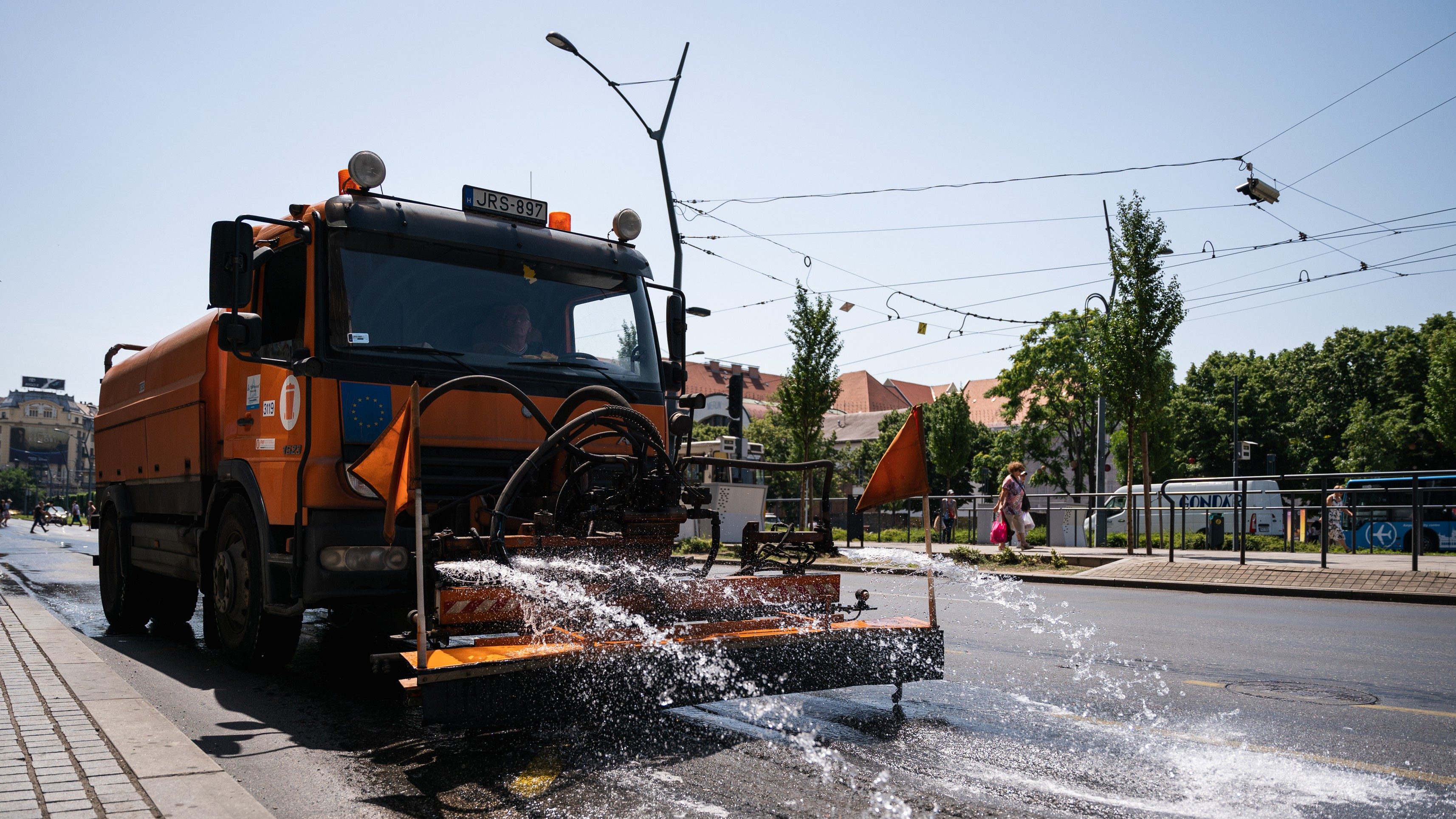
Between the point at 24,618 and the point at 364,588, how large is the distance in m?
5.94

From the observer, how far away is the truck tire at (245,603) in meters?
6.48

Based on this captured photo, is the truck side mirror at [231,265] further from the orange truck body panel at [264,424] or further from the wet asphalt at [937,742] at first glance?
the wet asphalt at [937,742]

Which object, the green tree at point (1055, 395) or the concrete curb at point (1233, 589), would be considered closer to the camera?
the concrete curb at point (1233, 589)

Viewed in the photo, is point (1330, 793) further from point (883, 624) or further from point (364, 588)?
point (364, 588)

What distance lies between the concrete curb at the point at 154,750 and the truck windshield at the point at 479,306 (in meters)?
2.21

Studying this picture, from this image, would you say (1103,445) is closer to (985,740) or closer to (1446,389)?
(1446,389)

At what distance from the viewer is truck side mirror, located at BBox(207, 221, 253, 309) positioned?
594 centimetres

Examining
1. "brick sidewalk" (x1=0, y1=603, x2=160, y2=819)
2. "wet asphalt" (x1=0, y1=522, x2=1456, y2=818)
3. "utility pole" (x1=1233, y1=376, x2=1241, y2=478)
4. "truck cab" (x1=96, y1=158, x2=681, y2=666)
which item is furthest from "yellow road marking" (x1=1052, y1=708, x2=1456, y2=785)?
"utility pole" (x1=1233, y1=376, x2=1241, y2=478)

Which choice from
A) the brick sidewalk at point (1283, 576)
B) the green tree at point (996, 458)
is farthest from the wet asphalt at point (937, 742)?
the green tree at point (996, 458)

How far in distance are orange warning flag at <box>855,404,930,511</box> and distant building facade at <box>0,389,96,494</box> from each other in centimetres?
16172

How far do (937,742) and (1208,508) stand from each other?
658 inches

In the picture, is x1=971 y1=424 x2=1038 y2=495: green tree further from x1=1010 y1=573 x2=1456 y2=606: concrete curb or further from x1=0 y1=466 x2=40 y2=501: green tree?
x1=0 y1=466 x2=40 y2=501: green tree

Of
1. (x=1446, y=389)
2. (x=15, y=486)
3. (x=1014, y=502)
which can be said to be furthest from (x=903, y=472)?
(x=15, y=486)

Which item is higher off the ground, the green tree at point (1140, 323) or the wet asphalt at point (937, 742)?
the green tree at point (1140, 323)
